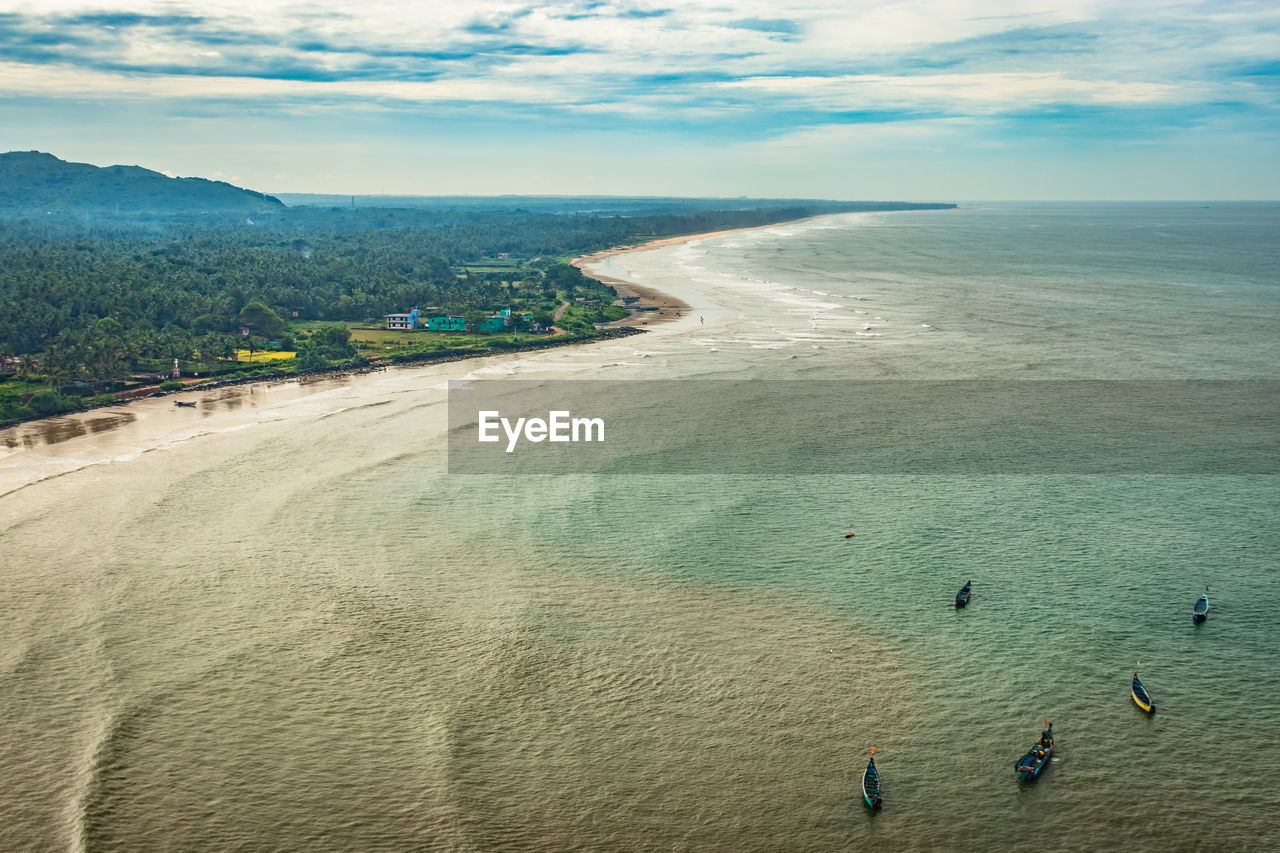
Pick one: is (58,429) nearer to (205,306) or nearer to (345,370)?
(345,370)

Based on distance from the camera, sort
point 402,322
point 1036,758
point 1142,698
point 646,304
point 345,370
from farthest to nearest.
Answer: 1. point 646,304
2. point 402,322
3. point 345,370
4. point 1142,698
5. point 1036,758

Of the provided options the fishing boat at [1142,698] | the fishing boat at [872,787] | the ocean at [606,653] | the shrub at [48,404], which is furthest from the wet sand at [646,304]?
the fishing boat at [872,787]

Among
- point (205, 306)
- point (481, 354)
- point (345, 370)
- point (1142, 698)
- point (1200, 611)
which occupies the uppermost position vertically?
point (205, 306)

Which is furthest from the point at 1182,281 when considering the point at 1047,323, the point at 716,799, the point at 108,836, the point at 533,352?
the point at 108,836

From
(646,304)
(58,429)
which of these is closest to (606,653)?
(58,429)

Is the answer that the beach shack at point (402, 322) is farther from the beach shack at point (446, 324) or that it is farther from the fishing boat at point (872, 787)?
the fishing boat at point (872, 787)

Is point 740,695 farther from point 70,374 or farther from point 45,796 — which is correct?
point 70,374
